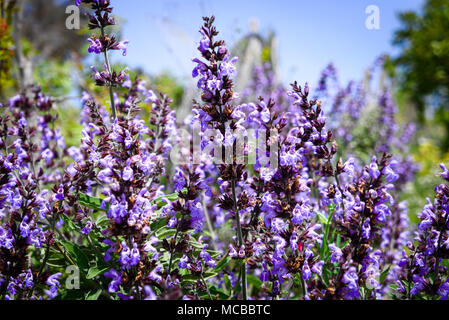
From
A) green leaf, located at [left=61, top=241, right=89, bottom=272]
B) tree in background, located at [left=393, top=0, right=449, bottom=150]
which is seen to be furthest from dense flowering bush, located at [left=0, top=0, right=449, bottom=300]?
tree in background, located at [left=393, top=0, right=449, bottom=150]

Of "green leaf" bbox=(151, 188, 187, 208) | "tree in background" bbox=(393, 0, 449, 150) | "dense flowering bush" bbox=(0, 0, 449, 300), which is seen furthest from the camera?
"tree in background" bbox=(393, 0, 449, 150)

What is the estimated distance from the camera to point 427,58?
1928 centimetres

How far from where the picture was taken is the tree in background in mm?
18469

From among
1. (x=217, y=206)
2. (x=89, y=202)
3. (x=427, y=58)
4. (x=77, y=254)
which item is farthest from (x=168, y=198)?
(x=427, y=58)

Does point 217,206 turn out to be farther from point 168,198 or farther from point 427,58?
point 427,58

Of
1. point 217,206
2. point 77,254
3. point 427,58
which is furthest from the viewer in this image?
point 427,58

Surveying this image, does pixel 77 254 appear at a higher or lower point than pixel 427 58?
lower

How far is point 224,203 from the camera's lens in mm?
1849

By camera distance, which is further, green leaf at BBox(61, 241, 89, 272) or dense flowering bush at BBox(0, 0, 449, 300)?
green leaf at BBox(61, 241, 89, 272)

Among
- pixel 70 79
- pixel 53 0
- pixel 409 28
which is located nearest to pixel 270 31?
pixel 70 79

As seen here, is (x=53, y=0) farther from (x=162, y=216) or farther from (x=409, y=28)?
(x=162, y=216)

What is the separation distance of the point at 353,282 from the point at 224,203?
0.72m

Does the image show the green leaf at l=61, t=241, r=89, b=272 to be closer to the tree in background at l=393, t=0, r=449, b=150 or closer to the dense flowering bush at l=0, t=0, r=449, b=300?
the dense flowering bush at l=0, t=0, r=449, b=300

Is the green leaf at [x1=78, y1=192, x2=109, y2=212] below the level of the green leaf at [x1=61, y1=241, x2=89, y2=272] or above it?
above
